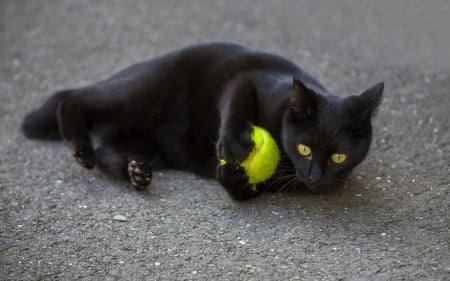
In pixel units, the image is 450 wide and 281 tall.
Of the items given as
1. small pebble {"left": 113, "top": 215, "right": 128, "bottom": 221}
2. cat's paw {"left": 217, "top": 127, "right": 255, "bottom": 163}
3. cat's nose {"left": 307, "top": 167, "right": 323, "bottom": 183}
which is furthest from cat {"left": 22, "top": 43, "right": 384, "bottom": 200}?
small pebble {"left": 113, "top": 215, "right": 128, "bottom": 221}

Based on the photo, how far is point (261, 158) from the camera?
8.84ft

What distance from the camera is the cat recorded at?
275 cm

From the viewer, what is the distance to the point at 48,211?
270 centimetres

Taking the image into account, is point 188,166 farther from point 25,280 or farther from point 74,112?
point 25,280

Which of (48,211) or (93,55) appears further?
(93,55)

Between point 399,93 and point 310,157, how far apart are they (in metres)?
1.34

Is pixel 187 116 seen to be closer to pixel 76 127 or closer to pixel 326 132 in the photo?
pixel 76 127

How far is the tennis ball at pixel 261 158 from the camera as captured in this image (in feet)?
8.81

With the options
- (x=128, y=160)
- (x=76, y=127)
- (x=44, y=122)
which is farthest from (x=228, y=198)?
(x=44, y=122)

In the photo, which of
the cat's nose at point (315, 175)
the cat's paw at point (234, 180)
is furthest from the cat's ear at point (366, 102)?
the cat's paw at point (234, 180)

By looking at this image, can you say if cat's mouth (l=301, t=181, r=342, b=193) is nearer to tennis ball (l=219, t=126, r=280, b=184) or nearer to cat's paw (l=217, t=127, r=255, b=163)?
tennis ball (l=219, t=126, r=280, b=184)

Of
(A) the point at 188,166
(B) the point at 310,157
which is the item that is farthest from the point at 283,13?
(B) the point at 310,157

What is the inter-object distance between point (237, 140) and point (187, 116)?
527 mm

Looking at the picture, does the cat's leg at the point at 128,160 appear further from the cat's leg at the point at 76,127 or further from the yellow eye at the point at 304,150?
the yellow eye at the point at 304,150
